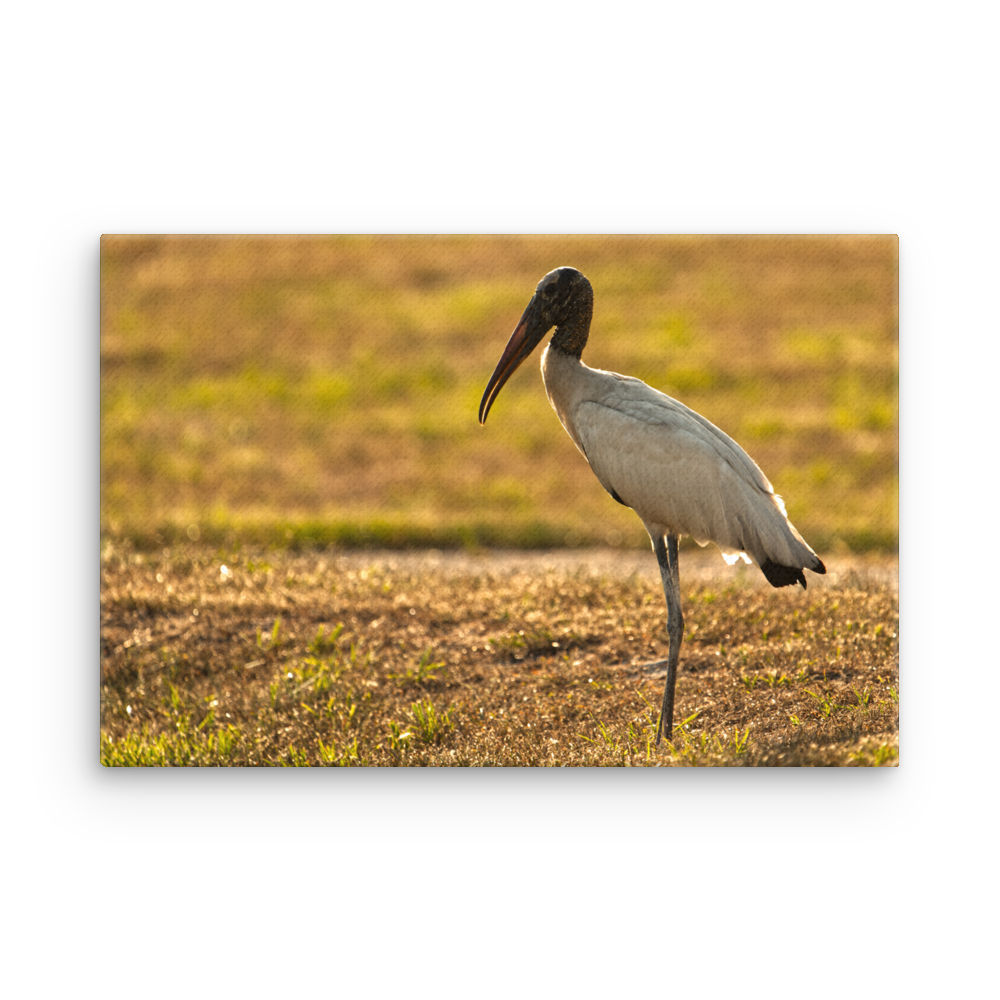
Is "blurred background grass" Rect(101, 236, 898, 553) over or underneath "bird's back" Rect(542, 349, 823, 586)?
over

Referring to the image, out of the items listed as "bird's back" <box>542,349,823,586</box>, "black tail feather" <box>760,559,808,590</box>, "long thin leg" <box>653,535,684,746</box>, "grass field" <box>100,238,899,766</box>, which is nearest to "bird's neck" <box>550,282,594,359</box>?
"bird's back" <box>542,349,823,586</box>

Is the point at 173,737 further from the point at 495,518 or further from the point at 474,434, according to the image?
the point at 474,434

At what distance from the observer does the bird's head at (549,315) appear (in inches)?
222

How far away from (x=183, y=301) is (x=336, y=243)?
281 cm

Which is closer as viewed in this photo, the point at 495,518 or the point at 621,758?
the point at 621,758

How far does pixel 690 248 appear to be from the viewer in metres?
8.50

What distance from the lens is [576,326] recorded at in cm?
Result: 572

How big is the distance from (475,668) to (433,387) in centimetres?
726

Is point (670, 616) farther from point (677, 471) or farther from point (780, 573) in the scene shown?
point (677, 471)

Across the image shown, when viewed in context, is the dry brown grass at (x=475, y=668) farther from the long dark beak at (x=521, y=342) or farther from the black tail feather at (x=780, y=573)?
the long dark beak at (x=521, y=342)

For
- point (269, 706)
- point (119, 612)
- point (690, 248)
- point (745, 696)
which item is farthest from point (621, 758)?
point (690, 248)

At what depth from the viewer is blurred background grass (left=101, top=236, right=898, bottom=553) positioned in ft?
31.9

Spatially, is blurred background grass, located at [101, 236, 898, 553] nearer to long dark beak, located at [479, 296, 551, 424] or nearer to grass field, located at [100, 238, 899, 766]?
grass field, located at [100, 238, 899, 766]

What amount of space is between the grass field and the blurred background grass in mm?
37
